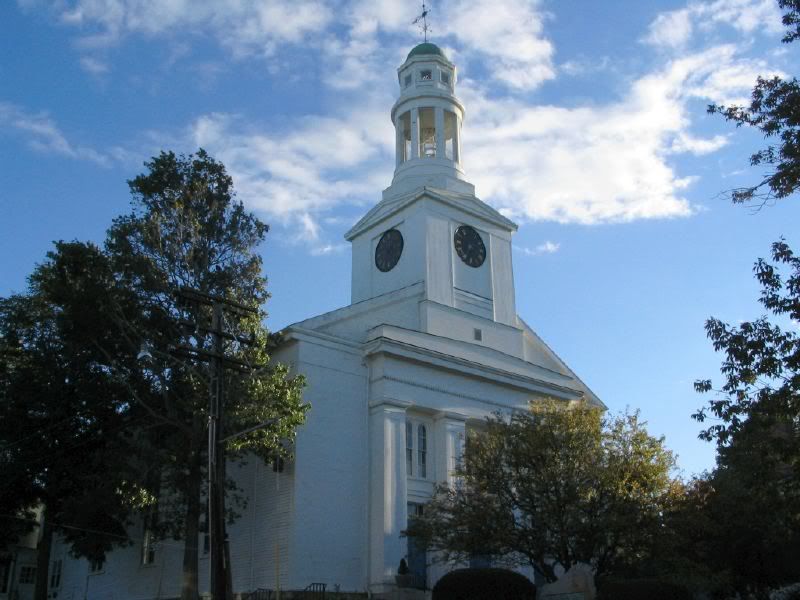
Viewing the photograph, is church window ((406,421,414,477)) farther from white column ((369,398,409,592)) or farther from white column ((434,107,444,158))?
white column ((434,107,444,158))

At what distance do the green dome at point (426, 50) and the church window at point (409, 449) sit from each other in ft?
65.0

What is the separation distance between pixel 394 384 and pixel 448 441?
2.98 metres

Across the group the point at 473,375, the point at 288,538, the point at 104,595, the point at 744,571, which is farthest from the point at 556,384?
the point at 104,595

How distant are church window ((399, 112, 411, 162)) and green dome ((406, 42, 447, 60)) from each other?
3420mm

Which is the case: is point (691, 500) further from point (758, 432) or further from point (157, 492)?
point (157, 492)

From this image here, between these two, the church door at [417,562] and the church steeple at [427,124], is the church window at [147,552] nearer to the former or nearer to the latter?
the church door at [417,562]

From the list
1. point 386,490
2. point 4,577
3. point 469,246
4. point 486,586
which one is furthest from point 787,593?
point 4,577

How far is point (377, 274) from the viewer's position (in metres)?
37.2

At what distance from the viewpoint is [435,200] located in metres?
35.8

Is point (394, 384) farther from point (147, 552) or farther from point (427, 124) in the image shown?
point (427, 124)

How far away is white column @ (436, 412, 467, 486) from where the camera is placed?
1186 inches

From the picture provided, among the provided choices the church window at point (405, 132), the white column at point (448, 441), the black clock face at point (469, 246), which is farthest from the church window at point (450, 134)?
the white column at point (448, 441)

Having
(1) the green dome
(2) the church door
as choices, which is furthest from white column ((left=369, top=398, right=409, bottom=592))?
(1) the green dome

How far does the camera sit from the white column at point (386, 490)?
88.7ft
